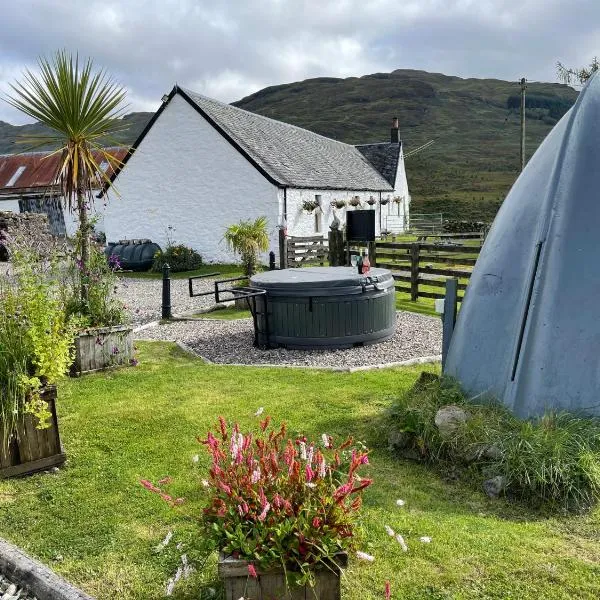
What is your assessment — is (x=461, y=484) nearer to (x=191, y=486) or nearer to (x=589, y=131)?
(x=191, y=486)

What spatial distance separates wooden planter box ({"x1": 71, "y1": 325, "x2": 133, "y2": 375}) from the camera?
7.71 meters

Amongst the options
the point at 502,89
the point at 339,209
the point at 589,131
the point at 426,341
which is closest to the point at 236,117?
the point at 339,209

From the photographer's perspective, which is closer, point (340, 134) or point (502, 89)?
point (340, 134)

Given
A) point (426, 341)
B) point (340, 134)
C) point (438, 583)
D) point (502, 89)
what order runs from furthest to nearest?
point (502, 89), point (340, 134), point (426, 341), point (438, 583)

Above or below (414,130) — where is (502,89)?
above

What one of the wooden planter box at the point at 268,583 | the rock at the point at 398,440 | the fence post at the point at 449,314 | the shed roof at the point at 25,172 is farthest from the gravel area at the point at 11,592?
the shed roof at the point at 25,172

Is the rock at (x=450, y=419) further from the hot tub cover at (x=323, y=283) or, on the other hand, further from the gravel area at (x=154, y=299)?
the gravel area at (x=154, y=299)

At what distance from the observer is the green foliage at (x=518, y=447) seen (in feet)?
13.3

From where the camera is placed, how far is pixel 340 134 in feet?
447

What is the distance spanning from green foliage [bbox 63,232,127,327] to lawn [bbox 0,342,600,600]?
1610 mm

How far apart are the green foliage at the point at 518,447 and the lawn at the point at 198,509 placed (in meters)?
0.17

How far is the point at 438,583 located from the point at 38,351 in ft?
11.4

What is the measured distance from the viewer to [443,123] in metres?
148

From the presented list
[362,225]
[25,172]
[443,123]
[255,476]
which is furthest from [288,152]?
[443,123]
